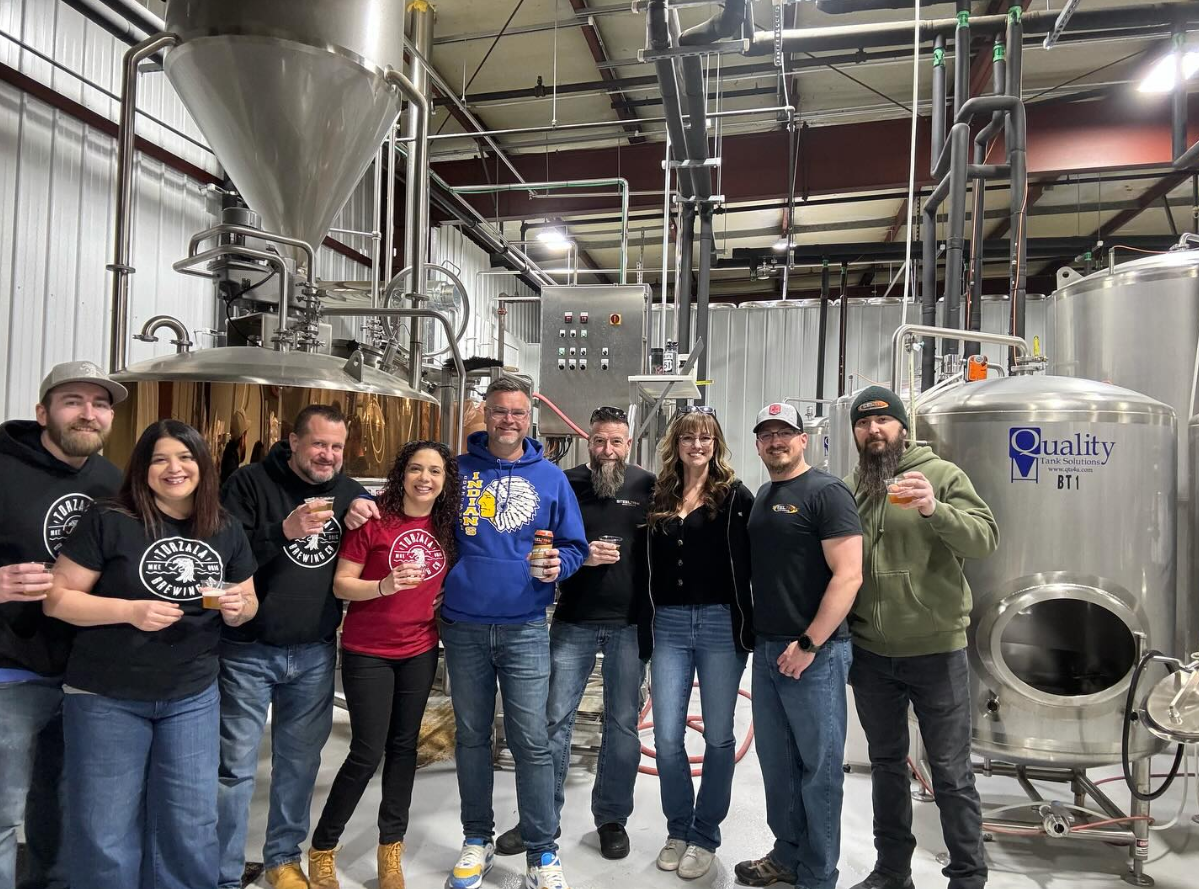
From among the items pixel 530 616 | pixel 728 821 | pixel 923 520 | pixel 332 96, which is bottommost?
pixel 728 821

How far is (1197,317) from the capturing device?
9.46 feet

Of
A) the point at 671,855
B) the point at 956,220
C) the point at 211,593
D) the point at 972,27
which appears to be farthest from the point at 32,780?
the point at 972,27

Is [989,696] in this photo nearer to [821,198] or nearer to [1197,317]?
[1197,317]

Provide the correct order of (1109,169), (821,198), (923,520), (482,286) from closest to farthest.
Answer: (923,520) < (1109,169) < (821,198) < (482,286)

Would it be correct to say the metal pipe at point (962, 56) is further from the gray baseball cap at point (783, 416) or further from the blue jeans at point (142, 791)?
the blue jeans at point (142, 791)

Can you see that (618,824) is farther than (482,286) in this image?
No

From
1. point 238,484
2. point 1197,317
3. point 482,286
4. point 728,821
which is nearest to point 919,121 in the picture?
point 1197,317

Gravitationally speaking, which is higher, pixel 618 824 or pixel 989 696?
pixel 989 696

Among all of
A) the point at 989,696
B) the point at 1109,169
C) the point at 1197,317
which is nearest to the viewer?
the point at 989,696

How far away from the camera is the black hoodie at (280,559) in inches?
74.6

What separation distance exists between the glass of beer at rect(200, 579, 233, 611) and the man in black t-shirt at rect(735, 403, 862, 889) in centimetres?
136

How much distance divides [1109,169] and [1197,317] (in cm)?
286

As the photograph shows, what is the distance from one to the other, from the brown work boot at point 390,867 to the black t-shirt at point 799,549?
120 cm

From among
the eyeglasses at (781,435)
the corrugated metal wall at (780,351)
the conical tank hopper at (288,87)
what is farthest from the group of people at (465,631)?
the corrugated metal wall at (780,351)
